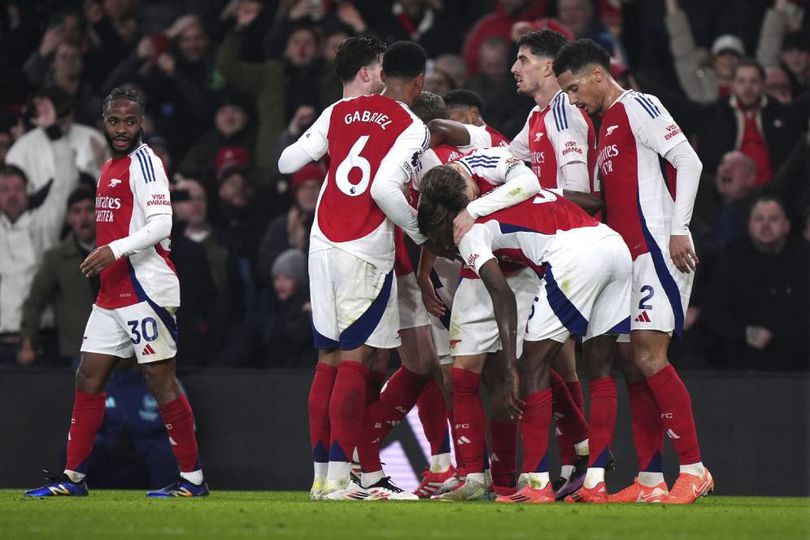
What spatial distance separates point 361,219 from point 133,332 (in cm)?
158

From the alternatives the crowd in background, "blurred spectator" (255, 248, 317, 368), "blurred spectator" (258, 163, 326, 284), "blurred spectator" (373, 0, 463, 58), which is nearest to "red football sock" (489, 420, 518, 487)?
the crowd in background

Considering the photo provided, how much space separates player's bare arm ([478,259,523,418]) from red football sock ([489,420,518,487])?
0.90 meters

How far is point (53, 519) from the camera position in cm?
668

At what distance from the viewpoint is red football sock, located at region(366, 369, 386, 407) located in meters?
8.49

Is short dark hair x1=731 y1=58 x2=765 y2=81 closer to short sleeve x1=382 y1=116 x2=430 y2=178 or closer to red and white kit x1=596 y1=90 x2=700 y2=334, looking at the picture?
red and white kit x1=596 y1=90 x2=700 y2=334

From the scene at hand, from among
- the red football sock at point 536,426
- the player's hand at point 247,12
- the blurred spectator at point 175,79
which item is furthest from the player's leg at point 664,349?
the player's hand at point 247,12

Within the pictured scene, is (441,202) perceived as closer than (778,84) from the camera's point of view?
Yes

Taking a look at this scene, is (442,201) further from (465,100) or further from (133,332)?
(133,332)

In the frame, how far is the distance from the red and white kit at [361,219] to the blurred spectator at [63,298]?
3840 millimetres

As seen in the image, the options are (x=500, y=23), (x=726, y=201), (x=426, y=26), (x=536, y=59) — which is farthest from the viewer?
(x=426, y=26)

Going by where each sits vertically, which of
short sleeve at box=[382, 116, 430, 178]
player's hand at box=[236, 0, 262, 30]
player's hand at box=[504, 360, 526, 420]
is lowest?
player's hand at box=[504, 360, 526, 420]

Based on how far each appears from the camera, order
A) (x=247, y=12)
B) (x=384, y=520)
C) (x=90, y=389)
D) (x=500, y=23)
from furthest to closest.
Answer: (x=247, y=12) → (x=500, y=23) → (x=90, y=389) → (x=384, y=520)

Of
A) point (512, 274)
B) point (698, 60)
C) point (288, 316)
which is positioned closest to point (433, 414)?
point (512, 274)

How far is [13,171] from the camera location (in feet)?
39.4
